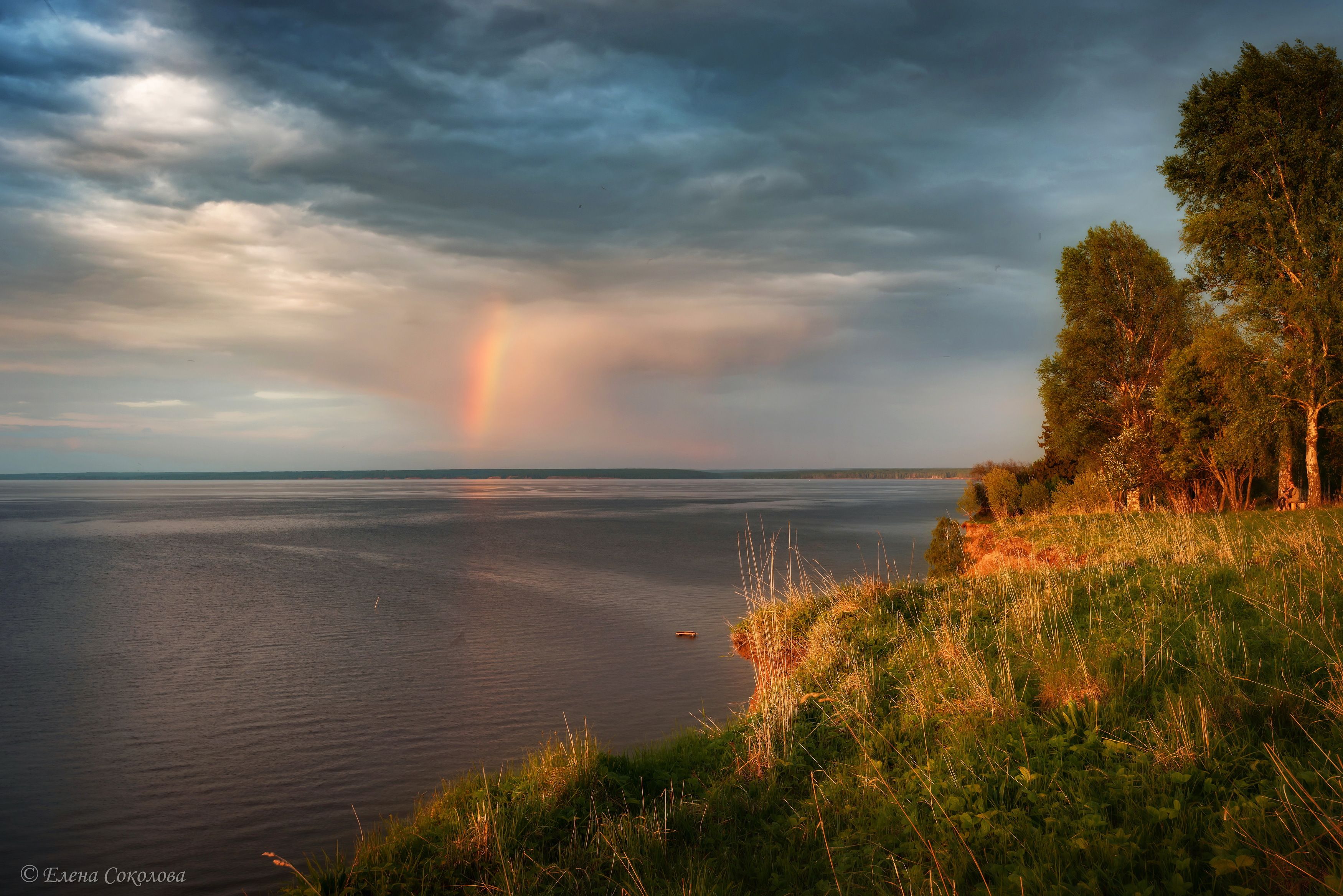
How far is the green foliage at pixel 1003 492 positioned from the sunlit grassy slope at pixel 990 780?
94.7 feet

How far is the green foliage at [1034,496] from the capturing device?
36.5 metres

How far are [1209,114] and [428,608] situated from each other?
30028mm

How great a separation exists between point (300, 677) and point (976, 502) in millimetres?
37339

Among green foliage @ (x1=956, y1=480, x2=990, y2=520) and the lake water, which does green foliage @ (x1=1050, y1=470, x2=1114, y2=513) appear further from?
green foliage @ (x1=956, y1=480, x2=990, y2=520)

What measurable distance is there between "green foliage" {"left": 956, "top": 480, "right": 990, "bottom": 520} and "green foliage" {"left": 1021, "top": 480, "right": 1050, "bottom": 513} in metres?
3.02

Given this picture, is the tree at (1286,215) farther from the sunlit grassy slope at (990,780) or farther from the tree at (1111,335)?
the sunlit grassy slope at (990,780)

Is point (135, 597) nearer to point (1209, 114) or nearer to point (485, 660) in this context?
point (485, 660)

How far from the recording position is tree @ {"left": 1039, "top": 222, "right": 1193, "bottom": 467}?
3030 cm

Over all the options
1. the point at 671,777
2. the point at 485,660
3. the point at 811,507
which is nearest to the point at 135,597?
the point at 485,660

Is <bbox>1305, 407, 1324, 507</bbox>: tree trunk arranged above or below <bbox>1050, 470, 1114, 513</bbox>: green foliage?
above

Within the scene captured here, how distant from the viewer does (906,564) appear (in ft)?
93.5

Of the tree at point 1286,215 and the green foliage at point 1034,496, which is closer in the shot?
the tree at point 1286,215

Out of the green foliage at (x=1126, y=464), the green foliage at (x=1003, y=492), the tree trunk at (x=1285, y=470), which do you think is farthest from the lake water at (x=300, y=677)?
the tree trunk at (x=1285, y=470)

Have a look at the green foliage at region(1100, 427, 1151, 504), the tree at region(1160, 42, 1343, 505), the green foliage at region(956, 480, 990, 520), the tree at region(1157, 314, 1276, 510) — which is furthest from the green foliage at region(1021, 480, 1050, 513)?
the tree at region(1160, 42, 1343, 505)
